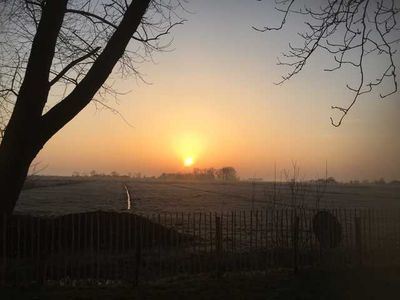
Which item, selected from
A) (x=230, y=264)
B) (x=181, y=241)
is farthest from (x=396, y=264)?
(x=181, y=241)

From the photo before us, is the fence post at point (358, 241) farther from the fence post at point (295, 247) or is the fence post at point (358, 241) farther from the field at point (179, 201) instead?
the field at point (179, 201)

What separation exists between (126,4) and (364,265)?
32.9 ft

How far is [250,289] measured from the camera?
12.0m

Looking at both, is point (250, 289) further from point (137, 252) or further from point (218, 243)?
point (137, 252)

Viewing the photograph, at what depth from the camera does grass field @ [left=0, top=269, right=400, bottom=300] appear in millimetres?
11148

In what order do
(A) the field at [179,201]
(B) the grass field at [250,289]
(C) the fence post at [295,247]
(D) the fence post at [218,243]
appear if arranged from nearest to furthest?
(B) the grass field at [250,289], (D) the fence post at [218,243], (C) the fence post at [295,247], (A) the field at [179,201]

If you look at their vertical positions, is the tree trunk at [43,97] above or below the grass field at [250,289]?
above

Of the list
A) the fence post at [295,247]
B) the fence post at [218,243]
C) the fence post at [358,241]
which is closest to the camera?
the fence post at [218,243]

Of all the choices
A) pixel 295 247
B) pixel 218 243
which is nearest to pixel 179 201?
pixel 295 247

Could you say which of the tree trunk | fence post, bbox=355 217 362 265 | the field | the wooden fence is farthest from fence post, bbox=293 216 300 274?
the tree trunk

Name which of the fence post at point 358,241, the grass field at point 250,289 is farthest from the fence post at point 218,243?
the fence post at point 358,241

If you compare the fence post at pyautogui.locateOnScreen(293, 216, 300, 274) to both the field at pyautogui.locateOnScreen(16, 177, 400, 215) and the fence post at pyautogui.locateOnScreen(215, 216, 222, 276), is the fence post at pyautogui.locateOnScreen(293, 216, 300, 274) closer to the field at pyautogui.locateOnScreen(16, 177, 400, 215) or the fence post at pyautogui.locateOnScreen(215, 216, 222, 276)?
the fence post at pyautogui.locateOnScreen(215, 216, 222, 276)

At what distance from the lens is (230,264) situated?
1527cm

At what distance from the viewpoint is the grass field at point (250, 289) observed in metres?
11.1
